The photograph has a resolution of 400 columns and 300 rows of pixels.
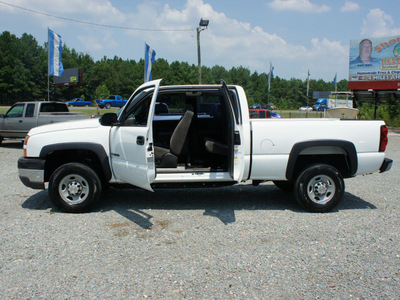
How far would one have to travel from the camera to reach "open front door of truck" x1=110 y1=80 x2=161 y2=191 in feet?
15.9

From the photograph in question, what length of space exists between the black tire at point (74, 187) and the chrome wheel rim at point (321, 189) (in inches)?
129

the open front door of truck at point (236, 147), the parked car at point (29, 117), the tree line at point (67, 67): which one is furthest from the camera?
the tree line at point (67, 67)

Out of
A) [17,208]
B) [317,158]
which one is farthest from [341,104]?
[17,208]

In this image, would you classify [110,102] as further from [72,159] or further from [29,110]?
[72,159]

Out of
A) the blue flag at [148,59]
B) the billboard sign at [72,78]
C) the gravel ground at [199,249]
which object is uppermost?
the billboard sign at [72,78]

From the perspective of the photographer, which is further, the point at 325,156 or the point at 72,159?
the point at 325,156

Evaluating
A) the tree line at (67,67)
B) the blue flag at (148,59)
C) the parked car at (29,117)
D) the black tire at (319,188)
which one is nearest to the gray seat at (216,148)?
the black tire at (319,188)

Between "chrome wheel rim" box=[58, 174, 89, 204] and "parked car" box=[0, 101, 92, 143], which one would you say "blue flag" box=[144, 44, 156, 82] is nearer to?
"parked car" box=[0, 101, 92, 143]

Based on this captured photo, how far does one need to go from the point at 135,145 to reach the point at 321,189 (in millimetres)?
2948

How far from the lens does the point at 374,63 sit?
2647 cm

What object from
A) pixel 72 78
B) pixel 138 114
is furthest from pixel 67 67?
pixel 138 114

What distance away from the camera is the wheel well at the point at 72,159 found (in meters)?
5.58

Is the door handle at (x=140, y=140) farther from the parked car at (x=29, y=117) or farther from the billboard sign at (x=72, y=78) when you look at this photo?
the billboard sign at (x=72, y=78)

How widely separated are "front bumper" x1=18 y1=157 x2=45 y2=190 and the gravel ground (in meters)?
0.48
